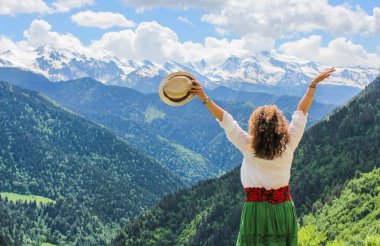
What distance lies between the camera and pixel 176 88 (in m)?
13.2

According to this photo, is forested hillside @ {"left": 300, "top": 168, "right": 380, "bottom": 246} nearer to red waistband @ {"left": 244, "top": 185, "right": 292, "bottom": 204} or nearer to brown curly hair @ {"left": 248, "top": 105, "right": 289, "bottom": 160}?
red waistband @ {"left": 244, "top": 185, "right": 292, "bottom": 204}

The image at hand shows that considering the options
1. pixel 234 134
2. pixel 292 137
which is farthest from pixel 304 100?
pixel 234 134

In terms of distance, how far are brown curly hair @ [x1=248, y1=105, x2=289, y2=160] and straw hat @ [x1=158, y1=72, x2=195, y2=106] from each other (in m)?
1.88

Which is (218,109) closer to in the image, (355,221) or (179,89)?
(179,89)

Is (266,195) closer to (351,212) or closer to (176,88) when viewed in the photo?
(176,88)

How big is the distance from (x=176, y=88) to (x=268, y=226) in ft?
13.4

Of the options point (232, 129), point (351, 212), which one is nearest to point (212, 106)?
point (232, 129)

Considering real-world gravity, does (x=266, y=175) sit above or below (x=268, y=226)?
above

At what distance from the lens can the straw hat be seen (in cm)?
1311

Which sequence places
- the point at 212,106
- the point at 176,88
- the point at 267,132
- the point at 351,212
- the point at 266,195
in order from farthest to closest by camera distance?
the point at 351,212 → the point at 176,88 → the point at 212,106 → the point at 266,195 → the point at 267,132

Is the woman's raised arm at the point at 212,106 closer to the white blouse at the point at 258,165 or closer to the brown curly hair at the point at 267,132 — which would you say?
the white blouse at the point at 258,165

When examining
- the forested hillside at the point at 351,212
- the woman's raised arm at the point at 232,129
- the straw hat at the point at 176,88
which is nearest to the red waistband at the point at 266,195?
the woman's raised arm at the point at 232,129

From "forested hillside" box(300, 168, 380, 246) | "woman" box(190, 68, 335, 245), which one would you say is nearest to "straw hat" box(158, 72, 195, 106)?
"woman" box(190, 68, 335, 245)

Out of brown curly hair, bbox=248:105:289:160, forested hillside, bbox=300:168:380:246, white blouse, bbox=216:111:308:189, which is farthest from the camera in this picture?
forested hillside, bbox=300:168:380:246
